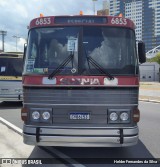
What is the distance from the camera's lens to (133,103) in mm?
6570

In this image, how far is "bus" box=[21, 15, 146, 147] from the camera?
256 inches

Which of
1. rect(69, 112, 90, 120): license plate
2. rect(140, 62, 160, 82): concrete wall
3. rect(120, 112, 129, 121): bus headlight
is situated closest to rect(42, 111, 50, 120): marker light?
rect(69, 112, 90, 120): license plate

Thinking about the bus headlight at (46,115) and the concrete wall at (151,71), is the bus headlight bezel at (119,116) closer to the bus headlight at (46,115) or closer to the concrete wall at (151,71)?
the bus headlight at (46,115)

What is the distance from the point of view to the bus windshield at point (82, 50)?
6648 mm

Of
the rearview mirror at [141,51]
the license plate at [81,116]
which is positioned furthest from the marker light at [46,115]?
the rearview mirror at [141,51]

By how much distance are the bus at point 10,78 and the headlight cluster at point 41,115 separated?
33.8ft

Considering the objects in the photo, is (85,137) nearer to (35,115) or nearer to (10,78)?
(35,115)

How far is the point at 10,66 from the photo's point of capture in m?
16.9

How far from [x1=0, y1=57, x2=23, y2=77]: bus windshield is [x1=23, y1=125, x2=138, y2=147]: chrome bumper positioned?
1064 cm

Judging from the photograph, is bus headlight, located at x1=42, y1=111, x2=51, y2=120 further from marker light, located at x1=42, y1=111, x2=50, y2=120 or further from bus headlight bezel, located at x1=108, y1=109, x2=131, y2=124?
bus headlight bezel, located at x1=108, y1=109, x2=131, y2=124

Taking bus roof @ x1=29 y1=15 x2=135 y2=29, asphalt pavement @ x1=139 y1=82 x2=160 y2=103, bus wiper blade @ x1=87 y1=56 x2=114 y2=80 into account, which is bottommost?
asphalt pavement @ x1=139 y1=82 x2=160 y2=103

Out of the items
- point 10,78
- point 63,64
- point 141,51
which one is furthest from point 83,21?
point 10,78

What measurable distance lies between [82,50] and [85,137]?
170 centimetres

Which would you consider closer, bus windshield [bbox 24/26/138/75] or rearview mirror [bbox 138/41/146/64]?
bus windshield [bbox 24/26/138/75]
